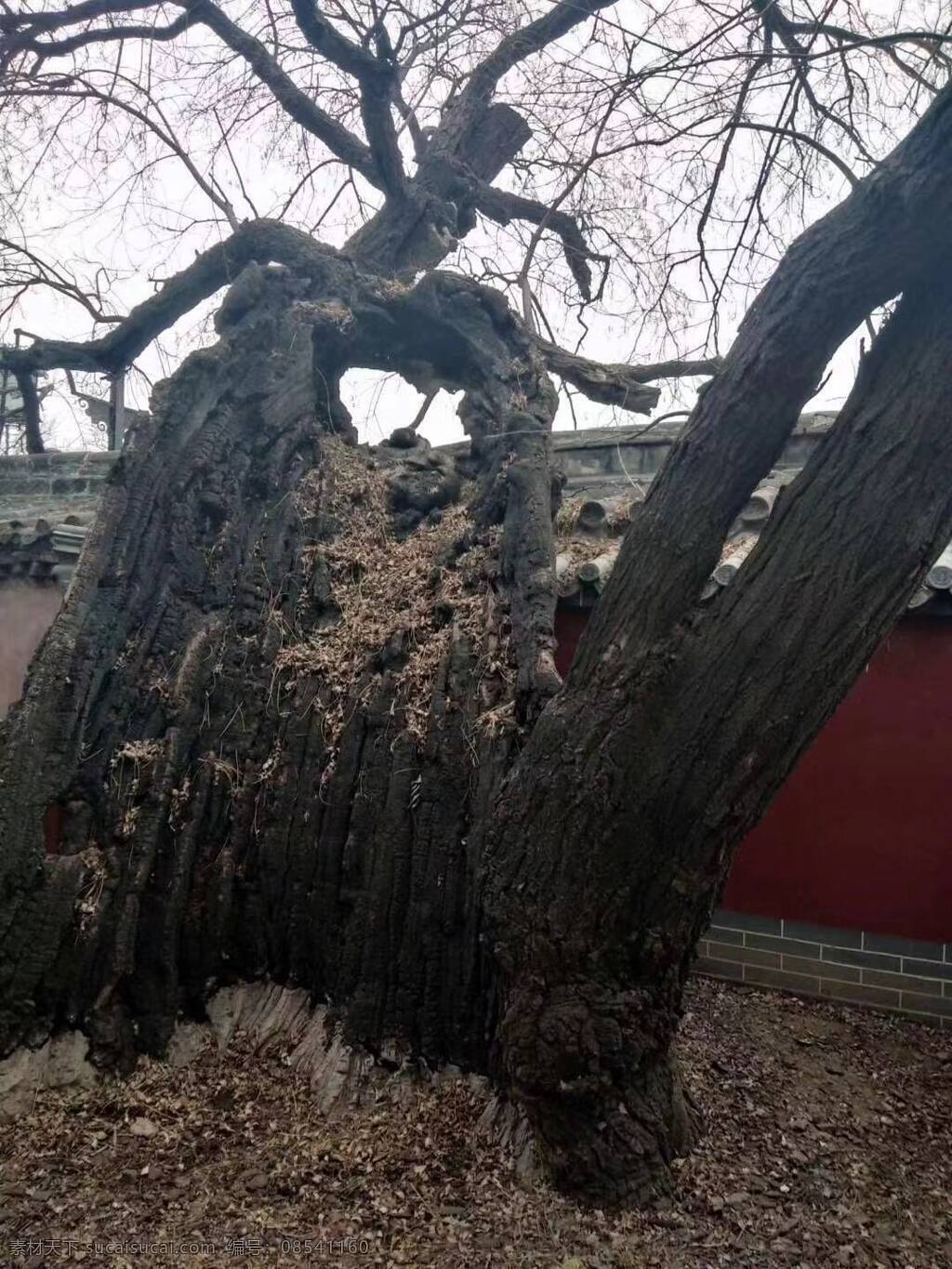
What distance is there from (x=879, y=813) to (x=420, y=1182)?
8.88 ft

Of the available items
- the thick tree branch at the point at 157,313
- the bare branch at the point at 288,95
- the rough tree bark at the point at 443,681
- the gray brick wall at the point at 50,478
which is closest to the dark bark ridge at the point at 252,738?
the rough tree bark at the point at 443,681

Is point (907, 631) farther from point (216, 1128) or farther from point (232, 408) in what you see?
point (216, 1128)

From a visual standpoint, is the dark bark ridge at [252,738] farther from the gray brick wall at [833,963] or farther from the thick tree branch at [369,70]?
the gray brick wall at [833,963]

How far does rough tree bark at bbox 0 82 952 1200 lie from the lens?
90.7 inches

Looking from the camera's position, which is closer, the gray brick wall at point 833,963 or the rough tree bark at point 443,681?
the rough tree bark at point 443,681

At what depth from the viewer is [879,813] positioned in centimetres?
434

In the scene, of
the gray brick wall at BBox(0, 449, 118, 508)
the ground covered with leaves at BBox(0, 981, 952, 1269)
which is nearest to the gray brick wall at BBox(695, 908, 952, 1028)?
the ground covered with leaves at BBox(0, 981, 952, 1269)

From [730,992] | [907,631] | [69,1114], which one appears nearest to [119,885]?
[69,1114]

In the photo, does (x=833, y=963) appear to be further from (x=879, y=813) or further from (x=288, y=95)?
→ (x=288, y=95)

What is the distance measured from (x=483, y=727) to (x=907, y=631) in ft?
7.31

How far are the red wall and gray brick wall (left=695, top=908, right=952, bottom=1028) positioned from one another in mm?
69

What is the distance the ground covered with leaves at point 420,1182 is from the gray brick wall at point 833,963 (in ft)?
2.70

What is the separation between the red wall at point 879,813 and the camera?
422 cm

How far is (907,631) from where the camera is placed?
422 centimetres
